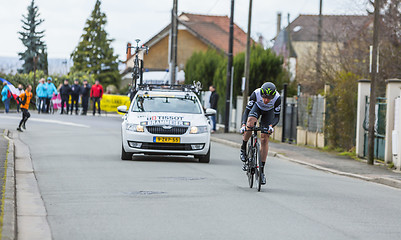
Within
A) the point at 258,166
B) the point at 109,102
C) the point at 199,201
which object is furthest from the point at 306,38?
the point at 199,201

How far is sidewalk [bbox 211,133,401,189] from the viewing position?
17005 millimetres

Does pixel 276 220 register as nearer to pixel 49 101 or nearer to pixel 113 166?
pixel 113 166

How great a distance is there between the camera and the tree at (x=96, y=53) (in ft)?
300

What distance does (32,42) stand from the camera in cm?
9350

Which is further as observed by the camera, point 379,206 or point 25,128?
point 25,128

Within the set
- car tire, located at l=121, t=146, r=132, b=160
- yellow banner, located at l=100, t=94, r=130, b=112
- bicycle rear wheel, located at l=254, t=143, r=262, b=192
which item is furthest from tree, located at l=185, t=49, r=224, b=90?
bicycle rear wheel, located at l=254, t=143, r=262, b=192

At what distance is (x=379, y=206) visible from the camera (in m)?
12.0

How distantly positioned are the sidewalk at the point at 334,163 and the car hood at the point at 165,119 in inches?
124

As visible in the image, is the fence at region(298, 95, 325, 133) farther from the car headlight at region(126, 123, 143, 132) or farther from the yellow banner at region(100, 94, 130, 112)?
the yellow banner at region(100, 94, 130, 112)

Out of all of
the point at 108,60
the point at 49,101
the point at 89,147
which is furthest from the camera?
the point at 108,60

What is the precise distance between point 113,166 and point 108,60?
7500 cm

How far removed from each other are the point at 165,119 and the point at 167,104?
1221 mm

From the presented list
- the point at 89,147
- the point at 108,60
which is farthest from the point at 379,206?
the point at 108,60

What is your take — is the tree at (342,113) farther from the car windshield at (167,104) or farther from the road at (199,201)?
the car windshield at (167,104)
